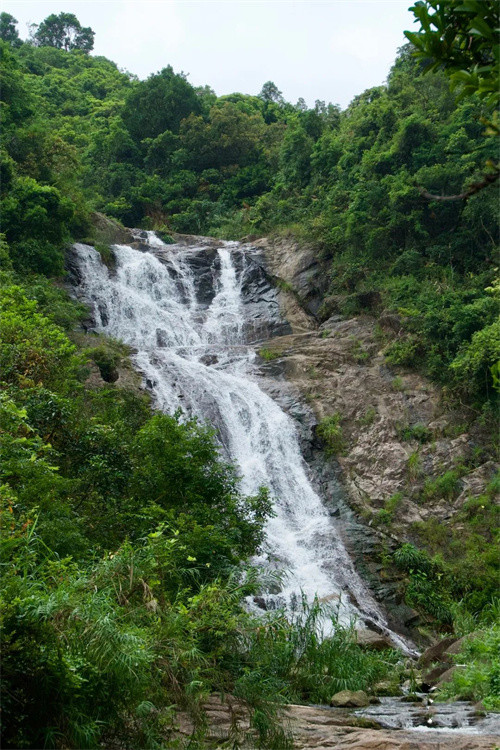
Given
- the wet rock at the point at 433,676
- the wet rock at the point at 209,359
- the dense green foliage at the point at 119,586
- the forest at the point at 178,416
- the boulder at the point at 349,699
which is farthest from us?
the wet rock at the point at 209,359

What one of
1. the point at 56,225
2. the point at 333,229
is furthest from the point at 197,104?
the point at 56,225

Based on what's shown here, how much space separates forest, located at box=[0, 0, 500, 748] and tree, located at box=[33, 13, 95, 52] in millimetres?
18640

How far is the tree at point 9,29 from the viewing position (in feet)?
171

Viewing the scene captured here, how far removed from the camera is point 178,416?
1028cm

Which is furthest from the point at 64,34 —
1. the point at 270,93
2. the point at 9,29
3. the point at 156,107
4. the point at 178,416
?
the point at 178,416

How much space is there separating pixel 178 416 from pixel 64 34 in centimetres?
6125

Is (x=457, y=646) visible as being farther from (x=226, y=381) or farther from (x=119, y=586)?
(x=226, y=381)

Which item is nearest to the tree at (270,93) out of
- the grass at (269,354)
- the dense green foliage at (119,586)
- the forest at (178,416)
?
the forest at (178,416)

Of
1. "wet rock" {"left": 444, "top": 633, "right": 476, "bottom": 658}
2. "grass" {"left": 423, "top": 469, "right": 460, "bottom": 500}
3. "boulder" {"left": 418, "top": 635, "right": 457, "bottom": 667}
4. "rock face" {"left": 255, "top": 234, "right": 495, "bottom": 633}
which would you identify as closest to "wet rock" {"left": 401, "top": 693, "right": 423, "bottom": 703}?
"wet rock" {"left": 444, "top": 633, "right": 476, "bottom": 658}

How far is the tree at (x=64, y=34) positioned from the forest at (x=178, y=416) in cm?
1864

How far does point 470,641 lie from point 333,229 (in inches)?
706

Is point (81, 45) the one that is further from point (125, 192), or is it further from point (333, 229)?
point (333, 229)

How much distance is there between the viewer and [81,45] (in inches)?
2378

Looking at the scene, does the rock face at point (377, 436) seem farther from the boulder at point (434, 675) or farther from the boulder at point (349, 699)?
the boulder at point (349, 699)
